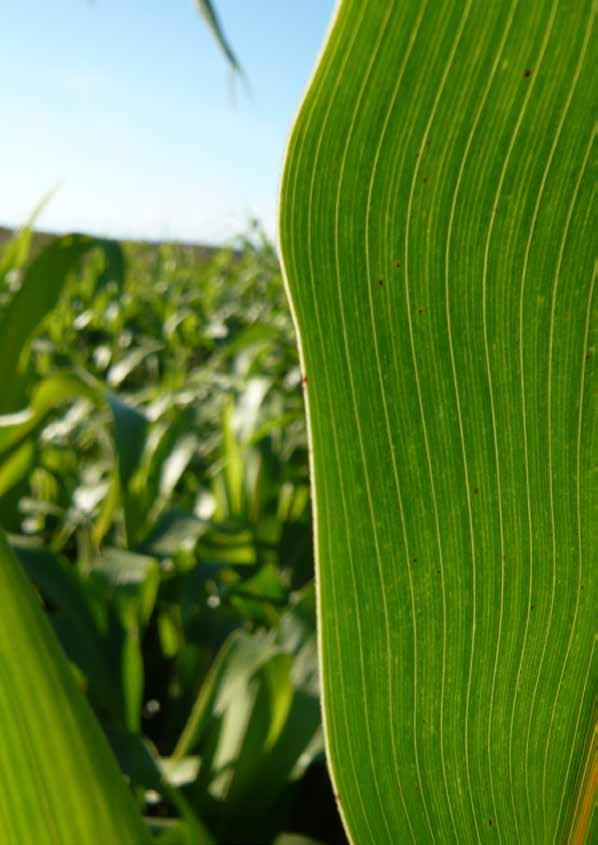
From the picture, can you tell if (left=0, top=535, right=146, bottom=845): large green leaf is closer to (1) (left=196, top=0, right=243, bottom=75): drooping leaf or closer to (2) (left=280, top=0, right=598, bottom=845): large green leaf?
(2) (left=280, top=0, right=598, bottom=845): large green leaf

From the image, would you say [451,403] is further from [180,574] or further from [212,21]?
[180,574]

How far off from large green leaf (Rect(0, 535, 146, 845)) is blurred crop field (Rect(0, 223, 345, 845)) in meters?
0.29

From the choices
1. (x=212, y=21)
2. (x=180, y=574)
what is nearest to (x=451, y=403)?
(x=212, y=21)

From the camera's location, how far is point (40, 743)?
19cm

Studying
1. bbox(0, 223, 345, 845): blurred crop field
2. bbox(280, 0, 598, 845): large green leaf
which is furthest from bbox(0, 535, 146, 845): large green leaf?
bbox(0, 223, 345, 845): blurred crop field

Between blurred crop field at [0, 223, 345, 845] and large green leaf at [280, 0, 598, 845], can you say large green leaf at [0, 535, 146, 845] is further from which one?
blurred crop field at [0, 223, 345, 845]

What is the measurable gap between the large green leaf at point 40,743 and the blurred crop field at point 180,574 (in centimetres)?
29

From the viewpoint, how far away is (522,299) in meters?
0.18

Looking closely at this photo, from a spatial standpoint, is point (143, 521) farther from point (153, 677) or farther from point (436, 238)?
point (436, 238)

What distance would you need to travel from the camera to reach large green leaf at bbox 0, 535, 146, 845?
193 millimetres

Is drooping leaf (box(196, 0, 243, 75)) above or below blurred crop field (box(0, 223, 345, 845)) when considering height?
above

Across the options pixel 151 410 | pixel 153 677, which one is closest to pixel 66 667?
pixel 153 677

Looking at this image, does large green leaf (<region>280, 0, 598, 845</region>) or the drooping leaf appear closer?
large green leaf (<region>280, 0, 598, 845</region>)

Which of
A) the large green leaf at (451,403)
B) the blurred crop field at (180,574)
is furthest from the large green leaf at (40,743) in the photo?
the blurred crop field at (180,574)
